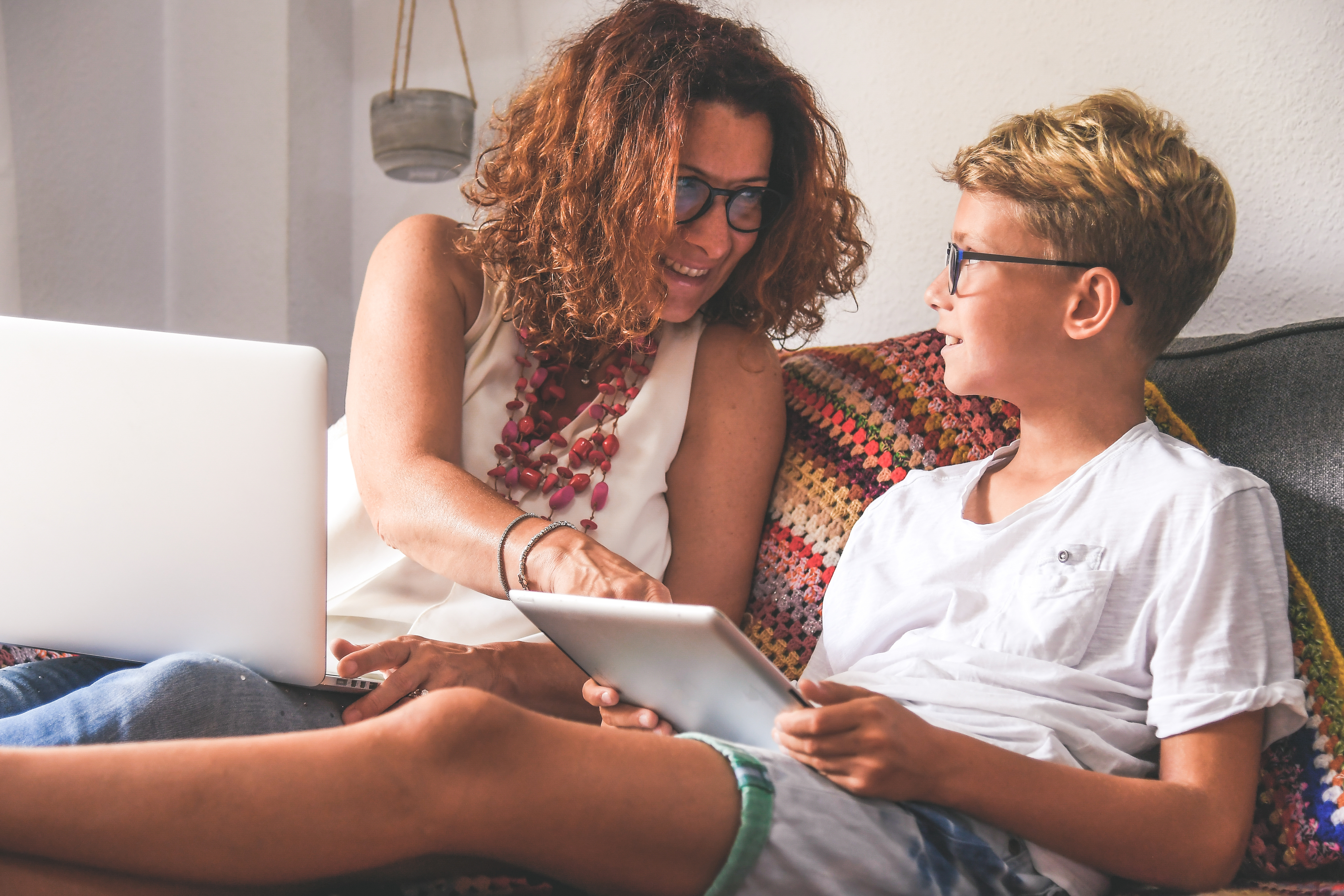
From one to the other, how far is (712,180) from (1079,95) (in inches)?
24.5

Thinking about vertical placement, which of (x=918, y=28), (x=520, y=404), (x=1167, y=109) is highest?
(x=918, y=28)

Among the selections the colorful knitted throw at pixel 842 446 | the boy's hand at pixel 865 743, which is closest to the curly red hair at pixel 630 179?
the colorful knitted throw at pixel 842 446

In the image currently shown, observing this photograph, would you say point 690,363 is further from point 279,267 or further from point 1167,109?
point 279,267

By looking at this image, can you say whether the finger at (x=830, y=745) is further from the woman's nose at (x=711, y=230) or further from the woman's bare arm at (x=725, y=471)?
the woman's nose at (x=711, y=230)

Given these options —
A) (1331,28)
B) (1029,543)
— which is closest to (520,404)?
(1029,543)

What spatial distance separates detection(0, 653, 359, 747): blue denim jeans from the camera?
83 cm

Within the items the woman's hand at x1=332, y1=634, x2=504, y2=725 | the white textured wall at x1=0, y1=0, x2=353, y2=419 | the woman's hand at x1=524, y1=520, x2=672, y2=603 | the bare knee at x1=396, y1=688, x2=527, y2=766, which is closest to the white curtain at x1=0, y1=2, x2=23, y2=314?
the white textured wall at x1=0, y1=0, x2=353, y2=419

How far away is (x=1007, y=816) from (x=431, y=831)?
0.45m

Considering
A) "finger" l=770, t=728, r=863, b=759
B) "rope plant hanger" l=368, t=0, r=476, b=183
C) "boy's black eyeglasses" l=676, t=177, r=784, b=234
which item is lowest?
"finger" l=770, t=728, r=863, b=759

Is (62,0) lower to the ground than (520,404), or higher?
higher

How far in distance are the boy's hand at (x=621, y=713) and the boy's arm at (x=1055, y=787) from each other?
16cm

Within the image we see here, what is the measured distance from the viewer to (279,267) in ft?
7.71

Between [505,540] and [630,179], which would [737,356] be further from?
[505,540]

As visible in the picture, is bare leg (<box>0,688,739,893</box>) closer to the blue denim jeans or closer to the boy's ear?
the blue denim jeans
